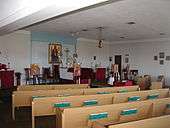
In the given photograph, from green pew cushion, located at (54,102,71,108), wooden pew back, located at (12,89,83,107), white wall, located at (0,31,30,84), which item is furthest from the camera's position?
white wall, located at (0,31,30,84)

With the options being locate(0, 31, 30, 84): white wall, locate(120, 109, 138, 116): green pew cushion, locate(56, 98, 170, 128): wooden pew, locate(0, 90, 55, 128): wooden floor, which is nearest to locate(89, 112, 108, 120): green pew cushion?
locate(56, 98, 170, 128): wooden pew

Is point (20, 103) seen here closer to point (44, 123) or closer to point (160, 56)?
point (44, 123)

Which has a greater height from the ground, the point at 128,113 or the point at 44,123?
the point at 128,113

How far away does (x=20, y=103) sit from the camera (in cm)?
382

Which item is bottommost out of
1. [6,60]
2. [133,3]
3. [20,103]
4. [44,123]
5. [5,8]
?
[44,123]

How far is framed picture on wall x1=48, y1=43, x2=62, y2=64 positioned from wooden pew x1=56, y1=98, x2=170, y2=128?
7452 millimetres

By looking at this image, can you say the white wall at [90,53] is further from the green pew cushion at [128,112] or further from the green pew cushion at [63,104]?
the green pew cushion at [128,112]

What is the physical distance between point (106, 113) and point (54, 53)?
7.78 m

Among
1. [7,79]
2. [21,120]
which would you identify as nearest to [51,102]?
[21,120]

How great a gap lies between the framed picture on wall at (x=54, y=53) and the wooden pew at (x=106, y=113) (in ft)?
24.4

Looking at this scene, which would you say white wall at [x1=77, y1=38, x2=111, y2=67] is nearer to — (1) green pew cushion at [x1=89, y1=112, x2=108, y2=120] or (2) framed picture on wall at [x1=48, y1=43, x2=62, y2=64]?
(2) framed picture on wall at [x1=48, y1=43, x2=62, y2=64]

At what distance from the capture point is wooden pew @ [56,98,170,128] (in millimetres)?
2381

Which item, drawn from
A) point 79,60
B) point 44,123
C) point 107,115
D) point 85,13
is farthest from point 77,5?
point 79,60

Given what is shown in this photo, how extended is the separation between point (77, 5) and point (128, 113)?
140cm
